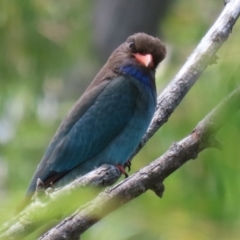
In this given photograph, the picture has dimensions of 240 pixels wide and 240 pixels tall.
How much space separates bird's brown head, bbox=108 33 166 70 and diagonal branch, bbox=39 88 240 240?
1663 millimetres

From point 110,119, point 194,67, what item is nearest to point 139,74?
point 110,119

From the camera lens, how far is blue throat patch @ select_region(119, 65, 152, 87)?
11.3ft

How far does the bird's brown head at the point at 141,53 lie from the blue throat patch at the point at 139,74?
3 centimetres

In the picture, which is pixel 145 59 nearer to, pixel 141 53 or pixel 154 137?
pixel 141 53

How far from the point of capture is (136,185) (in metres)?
1.82

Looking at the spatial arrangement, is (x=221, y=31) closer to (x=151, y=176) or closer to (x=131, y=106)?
(x=131, y=106)

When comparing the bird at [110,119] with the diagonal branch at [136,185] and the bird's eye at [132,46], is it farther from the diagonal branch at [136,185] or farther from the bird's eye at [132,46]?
the diagonal branch at [136,185]

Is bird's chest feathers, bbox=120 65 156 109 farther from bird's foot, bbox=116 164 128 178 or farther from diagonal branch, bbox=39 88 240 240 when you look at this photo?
diagonal branch, bbox=39 88 240 240

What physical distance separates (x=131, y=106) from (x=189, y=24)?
3.08 metres

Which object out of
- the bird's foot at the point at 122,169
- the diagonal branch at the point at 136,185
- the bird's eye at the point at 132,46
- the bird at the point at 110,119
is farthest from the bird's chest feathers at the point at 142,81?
the diagonal branch at the point at 136,185

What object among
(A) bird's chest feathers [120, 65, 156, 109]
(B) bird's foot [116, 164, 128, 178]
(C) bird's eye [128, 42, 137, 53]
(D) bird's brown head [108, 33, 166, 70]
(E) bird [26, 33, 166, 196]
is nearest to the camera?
(B) bird's foot [116, 164, 128, 178]

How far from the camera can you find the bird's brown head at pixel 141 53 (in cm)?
343

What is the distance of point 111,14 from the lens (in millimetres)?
6082

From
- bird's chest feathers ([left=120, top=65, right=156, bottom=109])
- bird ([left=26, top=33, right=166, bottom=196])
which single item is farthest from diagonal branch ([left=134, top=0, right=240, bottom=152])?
bird's chest feathers ([left=120, top=65, right=156, bottom=109])
